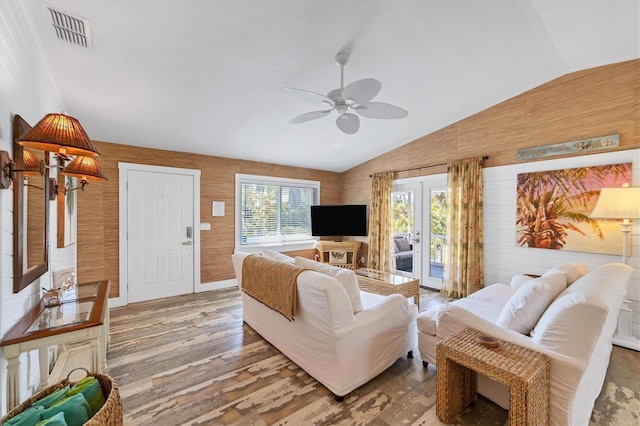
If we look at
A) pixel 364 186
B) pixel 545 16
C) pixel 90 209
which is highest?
pixel 545 16

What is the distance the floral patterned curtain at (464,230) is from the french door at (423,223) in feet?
0.82

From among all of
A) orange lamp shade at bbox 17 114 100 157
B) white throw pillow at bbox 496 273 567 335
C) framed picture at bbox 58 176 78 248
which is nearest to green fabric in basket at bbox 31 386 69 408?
orange lamp shade at bbox 17 114 100 157

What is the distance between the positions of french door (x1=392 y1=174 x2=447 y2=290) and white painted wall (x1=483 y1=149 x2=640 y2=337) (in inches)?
28.2

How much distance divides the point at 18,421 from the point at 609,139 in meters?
5.13

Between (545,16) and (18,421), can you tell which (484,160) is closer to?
(545,16)

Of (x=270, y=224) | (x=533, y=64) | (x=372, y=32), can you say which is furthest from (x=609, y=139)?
(x=270, y=224)

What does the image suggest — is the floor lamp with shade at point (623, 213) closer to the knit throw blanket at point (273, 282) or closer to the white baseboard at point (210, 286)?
the knit throw blanket at point (273, 282)

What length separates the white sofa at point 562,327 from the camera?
58.4 inches

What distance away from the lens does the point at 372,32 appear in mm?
2283

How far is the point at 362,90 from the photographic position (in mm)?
2162

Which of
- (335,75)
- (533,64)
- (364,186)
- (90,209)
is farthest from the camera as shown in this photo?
(364,186)

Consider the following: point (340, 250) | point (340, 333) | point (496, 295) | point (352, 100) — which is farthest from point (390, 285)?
point (340, 250)

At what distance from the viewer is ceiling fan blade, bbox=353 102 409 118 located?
2402 millimetres

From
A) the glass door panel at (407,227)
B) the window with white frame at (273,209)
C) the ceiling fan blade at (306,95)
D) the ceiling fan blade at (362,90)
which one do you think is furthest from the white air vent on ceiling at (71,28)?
the glass door panel at (407,227)
